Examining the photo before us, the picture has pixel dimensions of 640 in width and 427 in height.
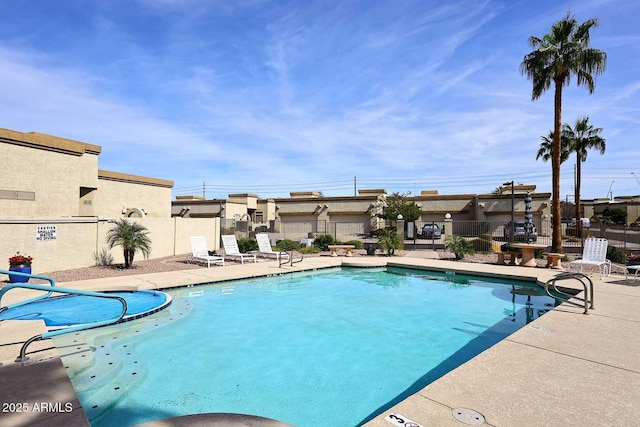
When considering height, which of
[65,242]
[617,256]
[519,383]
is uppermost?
[65,242]

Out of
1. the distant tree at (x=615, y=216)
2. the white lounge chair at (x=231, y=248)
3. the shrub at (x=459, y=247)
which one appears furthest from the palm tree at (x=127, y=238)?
the distant tree at (x=615, y=216)

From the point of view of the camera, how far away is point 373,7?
11898 mm

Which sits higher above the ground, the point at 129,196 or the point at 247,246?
the point at 129,196

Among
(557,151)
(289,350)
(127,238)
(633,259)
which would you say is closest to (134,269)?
(127,238)

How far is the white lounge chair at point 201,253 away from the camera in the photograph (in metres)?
14.4

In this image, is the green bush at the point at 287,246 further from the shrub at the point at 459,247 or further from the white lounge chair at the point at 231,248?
the shrub at the point at 459,247

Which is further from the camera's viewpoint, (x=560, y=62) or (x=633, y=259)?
(x=560, y=62)

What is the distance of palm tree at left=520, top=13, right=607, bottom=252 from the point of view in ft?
52.4

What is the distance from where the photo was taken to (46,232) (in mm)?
11875

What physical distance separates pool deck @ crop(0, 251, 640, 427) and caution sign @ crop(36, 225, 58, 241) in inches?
266

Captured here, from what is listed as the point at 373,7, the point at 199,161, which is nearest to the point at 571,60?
the point at 373,7

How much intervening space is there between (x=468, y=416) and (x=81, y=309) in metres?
8.46

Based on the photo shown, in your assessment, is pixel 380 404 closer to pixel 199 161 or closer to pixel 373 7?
pixel 373 7

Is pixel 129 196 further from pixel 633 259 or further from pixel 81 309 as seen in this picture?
pixel 633 259
